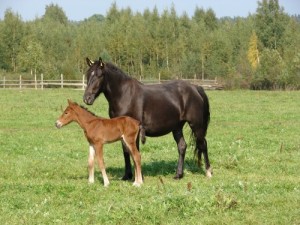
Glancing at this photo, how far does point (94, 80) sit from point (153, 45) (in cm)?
8943

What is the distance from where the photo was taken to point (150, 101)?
11.5 m

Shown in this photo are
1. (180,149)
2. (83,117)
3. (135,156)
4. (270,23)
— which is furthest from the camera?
(270,23)

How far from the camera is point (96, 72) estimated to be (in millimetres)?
11070

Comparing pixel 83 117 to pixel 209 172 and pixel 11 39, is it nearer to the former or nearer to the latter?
pixel 209 172

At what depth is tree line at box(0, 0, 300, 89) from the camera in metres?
82.9

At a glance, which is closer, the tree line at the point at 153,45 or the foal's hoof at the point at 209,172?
the foal's hoof at the point at 209,172

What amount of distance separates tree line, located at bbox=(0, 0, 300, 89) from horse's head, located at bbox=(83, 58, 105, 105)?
186 ft

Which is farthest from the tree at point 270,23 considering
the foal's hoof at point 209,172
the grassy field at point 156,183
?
the foal's hoof at point 209,172

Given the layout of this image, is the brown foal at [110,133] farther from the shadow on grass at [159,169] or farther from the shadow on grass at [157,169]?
the shadow on grass at [159,169]

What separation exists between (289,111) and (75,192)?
2217 centimetres

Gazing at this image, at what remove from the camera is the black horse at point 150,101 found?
11148 mm

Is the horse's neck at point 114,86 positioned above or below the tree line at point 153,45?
below

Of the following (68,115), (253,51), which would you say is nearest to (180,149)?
(68,115)

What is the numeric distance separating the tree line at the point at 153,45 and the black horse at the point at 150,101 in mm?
55241
